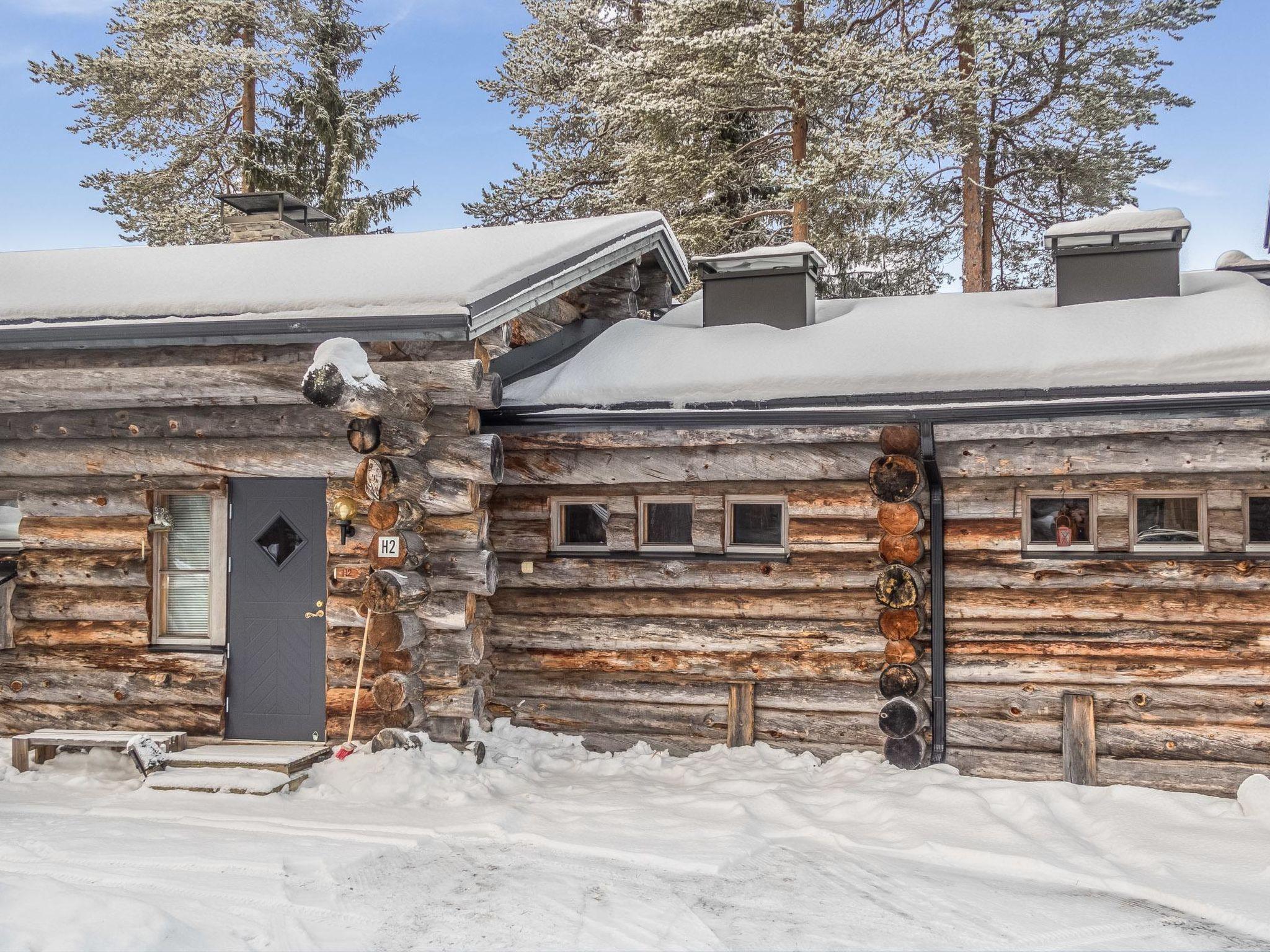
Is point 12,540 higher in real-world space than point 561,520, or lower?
lower

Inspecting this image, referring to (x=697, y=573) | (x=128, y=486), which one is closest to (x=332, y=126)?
(x=128, y=486)

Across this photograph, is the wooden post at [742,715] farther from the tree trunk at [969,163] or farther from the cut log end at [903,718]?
the tree trunk at [969,163]

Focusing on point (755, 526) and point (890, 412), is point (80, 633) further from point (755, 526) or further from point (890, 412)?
point (890, 412)

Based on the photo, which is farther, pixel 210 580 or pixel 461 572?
pixel 210 580

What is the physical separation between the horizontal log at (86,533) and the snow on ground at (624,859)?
5.63ft

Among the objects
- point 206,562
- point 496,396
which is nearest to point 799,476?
point 496,396

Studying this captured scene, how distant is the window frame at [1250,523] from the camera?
6918mm

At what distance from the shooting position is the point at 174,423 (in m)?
7.88

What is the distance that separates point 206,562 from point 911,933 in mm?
6185

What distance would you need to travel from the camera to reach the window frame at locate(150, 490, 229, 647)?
8.05 m

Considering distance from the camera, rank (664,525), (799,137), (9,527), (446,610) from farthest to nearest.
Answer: (799,137), (9,527), (664,525), (446,610)

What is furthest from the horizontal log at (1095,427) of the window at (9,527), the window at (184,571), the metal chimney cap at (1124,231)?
the window at (9,527)

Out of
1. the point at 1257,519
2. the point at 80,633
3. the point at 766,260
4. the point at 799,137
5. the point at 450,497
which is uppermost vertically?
the point at 799,137

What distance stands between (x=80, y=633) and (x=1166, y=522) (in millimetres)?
8690
